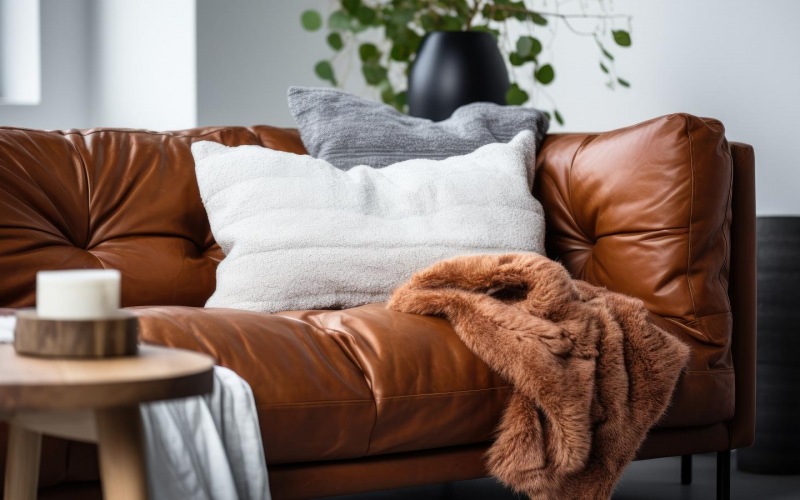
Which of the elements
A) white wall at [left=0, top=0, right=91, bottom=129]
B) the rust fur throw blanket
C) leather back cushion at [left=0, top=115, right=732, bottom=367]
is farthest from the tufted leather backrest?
white wall at [left=0, top=0, right=91, bottom=129]

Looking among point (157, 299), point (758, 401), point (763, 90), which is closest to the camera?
point (157, 299)

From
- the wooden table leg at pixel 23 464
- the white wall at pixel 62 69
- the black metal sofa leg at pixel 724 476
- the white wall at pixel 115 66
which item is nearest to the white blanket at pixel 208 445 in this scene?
the wooden table leg at pixel 23 464

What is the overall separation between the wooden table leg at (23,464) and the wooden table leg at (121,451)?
0.90 ft

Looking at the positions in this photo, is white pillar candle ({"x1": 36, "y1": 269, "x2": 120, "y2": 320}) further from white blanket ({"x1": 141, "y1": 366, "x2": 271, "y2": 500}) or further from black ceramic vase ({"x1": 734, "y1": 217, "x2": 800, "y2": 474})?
black ceramic vase ({"x1": 734, "y1": 217, "x2": 800, "y2": 474})

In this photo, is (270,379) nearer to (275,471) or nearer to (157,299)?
(275,471)

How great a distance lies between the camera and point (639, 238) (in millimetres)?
1838

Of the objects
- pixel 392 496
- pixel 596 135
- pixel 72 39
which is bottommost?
pixel 392 496

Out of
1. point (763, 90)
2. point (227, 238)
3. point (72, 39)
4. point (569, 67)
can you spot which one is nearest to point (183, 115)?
point (72, 39)

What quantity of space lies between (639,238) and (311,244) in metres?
0.61

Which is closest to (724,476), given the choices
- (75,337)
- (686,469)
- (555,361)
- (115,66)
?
(686,469)

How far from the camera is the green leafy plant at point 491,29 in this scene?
112 inches

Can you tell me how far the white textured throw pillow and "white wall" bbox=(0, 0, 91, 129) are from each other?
5.46ft

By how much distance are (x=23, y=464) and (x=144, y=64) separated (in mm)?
2450

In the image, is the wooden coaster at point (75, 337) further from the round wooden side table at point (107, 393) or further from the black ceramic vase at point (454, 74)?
the black ceramic vase at point (454, 74)
